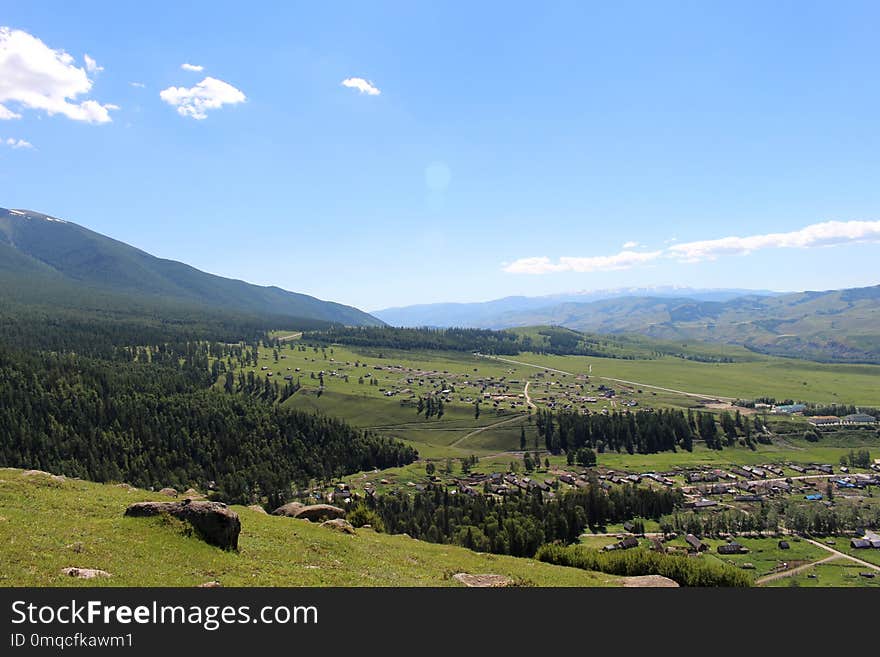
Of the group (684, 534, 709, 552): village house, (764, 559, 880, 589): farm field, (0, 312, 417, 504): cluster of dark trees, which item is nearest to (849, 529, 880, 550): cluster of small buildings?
(764, 559, 880, 589): farm field

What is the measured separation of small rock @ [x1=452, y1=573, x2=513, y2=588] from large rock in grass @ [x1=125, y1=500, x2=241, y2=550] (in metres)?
16.4

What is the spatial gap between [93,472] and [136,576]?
14939cm

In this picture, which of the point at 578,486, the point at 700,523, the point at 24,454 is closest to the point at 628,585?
the point at 700,523

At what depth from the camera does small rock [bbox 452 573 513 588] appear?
32938 mm

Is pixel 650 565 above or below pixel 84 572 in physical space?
below

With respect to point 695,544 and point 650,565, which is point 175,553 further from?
point 695,544

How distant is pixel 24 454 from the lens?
469 feet

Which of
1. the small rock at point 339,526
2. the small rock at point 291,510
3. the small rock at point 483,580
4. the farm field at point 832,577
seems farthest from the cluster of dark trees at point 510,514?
the small rock at point 483,580

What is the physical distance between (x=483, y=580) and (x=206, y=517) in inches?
797

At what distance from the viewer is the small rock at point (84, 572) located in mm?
23772

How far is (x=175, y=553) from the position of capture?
29484mm

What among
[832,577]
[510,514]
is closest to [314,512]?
[510,514]
